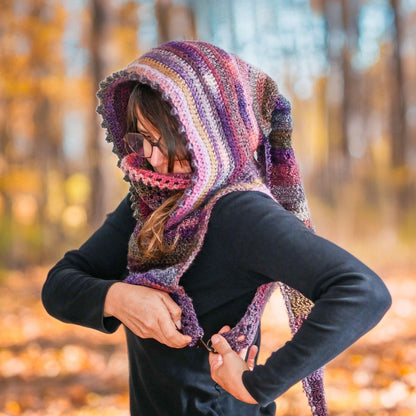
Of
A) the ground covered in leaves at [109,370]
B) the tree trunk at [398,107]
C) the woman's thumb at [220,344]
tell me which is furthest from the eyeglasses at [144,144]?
the tree trunk at [398,107]

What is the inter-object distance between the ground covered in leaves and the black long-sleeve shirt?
2.42 meters

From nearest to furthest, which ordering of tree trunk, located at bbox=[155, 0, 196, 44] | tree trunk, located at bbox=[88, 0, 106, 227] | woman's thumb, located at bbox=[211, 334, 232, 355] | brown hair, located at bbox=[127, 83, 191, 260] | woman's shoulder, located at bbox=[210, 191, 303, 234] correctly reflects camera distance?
1. woman's shoulder, located at bbox=[210, 191, 303, 234]
2. woman's thumb, located at bbox=[211, 334, 232, 355]
3. brown hair, located at bbox=[127, 83, 191, 260]
4. tree trunk, located at bbox=[88, 0, 106, 227]
5. tree trunk, located at bbox=[155, 0, 196, 44]

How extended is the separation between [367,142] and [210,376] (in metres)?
16.8

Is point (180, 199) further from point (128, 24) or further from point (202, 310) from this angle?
point (128, 24)

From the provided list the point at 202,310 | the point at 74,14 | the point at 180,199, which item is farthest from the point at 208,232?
the point at 74,14

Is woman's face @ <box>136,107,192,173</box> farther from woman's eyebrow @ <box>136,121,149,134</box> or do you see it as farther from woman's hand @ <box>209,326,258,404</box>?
woman's hand @ <box>209,326,258,404</box>

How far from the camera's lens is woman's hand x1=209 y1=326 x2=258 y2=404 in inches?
47.8

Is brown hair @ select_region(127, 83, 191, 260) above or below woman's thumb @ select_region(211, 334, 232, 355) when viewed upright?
above

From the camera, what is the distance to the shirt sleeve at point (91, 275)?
4.81 feet

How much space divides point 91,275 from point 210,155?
0.60 metres

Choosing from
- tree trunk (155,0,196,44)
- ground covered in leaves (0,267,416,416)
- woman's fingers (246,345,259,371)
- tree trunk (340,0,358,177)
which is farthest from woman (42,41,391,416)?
tree trunk (340,0,358,177)

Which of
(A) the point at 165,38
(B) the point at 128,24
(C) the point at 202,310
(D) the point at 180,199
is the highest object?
(B) the point at 128,24

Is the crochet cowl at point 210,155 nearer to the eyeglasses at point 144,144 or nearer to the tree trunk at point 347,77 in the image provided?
the eyeglasses at point 144,144

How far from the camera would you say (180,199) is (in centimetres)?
136
